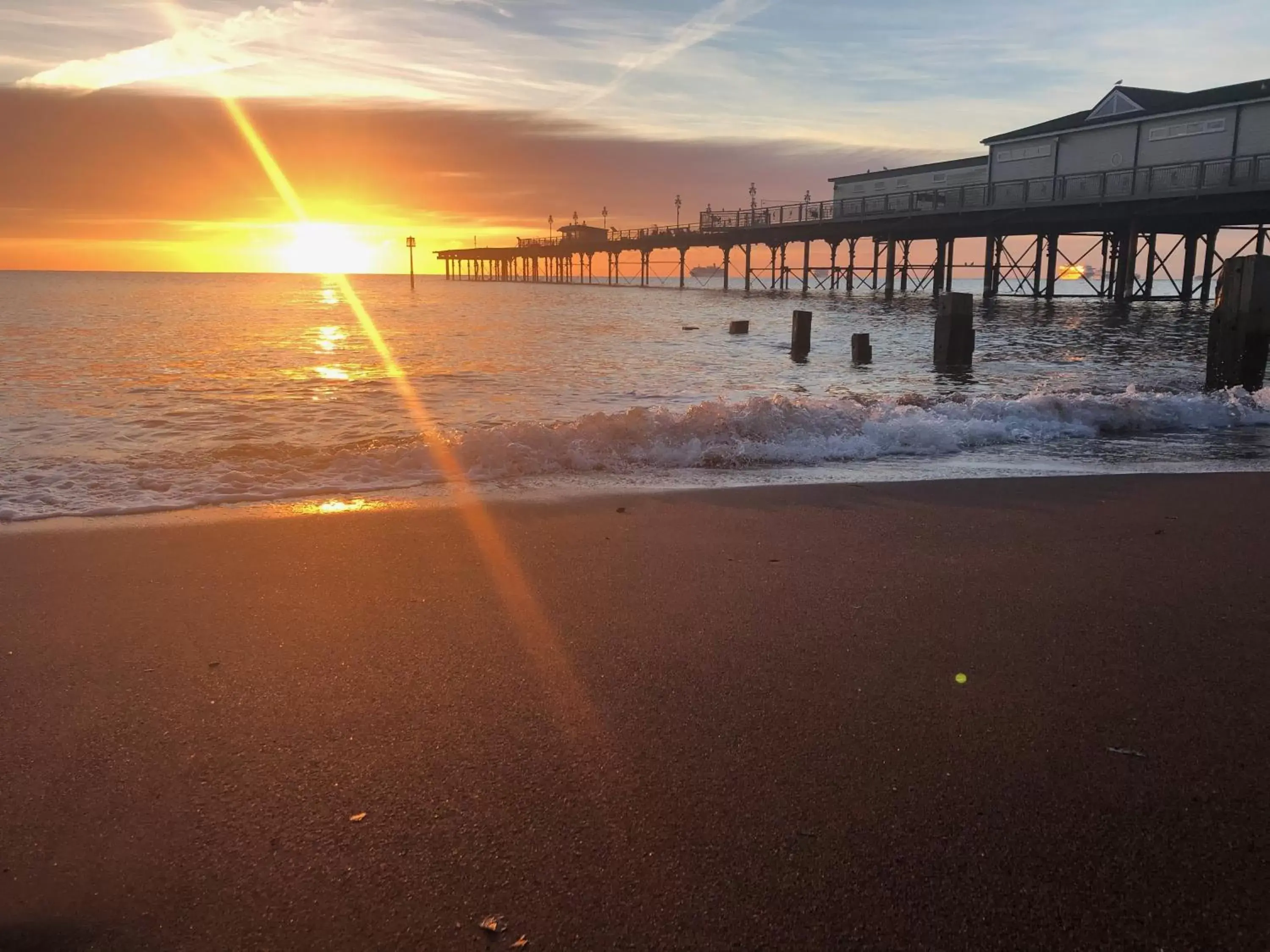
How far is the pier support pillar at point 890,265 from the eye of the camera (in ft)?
168

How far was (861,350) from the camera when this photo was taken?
63.6ft

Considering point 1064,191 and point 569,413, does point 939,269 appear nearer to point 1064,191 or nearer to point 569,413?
point 1064,191

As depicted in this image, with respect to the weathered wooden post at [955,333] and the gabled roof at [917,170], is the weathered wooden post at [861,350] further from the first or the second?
the gabled roof at [917,170]

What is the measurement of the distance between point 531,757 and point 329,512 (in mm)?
3542

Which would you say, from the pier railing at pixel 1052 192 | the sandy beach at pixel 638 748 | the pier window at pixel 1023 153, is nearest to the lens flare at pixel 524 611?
the sandy beach at pixel 638 748

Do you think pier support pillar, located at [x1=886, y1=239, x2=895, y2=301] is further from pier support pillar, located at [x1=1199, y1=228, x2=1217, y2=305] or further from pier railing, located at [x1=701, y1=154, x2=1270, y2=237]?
pier support pillar, located at [x1=1199, y1=228, x2=1217, y2=305]

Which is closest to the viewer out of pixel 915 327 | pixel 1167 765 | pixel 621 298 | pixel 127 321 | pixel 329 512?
pixel 1167 765

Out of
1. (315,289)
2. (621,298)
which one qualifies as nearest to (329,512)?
(621,298)

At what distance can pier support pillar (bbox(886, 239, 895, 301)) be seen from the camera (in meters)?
51.1

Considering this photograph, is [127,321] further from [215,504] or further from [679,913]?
[679,913]

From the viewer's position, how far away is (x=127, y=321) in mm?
34812

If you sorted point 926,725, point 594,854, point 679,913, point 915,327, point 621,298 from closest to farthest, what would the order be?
point 679,913, point 594,854, point 926,725, point 915,327, point 621,298

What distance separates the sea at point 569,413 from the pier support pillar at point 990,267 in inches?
748

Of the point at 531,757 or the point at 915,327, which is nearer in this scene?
the point at 531,757
